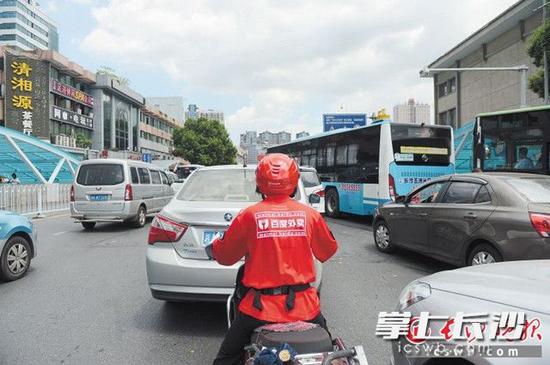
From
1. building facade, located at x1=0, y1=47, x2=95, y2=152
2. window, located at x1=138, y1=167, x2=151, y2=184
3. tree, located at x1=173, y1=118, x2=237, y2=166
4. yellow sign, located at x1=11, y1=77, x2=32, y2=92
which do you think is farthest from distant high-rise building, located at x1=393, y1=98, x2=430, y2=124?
window, located at x1=138, y1=167, x2=151, y2=184

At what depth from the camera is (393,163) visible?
38.7 feet

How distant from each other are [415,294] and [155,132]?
Result: 73667 millimetres

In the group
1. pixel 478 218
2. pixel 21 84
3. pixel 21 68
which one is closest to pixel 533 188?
pixel 478 218

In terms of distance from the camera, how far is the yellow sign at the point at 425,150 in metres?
12.0

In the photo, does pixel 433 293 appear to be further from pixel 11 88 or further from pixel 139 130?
pixel 139 130

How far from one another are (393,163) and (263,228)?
33.3ft

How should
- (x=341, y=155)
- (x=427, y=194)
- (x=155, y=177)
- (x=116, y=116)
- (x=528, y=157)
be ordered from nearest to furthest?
1. (x=427, y=194)
2. (x=528, y=157)
3. (x=155, y=177)
4. (x=341, y=155)
5. (x=116, y=116)

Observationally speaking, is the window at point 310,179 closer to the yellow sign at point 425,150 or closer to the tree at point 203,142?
the yellow sign at point 425,150

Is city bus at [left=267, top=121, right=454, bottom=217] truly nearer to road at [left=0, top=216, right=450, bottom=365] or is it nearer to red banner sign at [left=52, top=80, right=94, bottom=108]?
road at [left=0, top=216, right=450, bottom=365]

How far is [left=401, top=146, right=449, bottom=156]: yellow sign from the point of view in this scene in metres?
12.0

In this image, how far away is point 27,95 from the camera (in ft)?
124

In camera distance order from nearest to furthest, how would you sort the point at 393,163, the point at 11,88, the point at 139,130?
1. the point at 393,163
2. the point at 11,88
3. the point at 139,130

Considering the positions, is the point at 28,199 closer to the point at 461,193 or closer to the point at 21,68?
the point at 461,193

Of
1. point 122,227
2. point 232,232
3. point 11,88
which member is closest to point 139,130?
point 11,88
